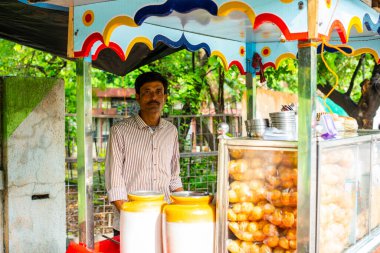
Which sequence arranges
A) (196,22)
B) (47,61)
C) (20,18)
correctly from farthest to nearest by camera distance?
(47,61) → (20,18) → (196,22)

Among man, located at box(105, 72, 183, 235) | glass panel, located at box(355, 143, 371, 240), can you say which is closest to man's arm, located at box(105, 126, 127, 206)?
man, located at box(105, 72, 183, 235)

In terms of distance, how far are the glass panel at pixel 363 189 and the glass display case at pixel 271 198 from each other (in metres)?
0.36

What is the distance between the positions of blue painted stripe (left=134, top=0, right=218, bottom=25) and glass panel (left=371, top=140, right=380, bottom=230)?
1552 mm

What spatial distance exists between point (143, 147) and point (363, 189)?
1498 mm

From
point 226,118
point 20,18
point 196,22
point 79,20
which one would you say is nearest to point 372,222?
point 196,22

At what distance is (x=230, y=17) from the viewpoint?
3.11 metres

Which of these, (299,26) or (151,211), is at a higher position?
(299,26)

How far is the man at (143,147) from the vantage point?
3.29m

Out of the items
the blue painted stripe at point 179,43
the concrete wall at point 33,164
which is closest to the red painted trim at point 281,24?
the blue painted stripe at point 179,43

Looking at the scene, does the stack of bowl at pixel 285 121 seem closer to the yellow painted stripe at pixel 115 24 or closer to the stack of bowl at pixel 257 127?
the stack of bowl at pixel 257 127

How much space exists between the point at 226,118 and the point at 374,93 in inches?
107

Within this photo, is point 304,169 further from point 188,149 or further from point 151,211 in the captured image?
point 188,149

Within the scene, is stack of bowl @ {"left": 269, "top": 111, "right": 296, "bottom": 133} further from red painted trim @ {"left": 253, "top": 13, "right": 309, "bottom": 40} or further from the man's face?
the man's face

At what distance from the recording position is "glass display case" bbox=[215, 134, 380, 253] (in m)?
2.20
